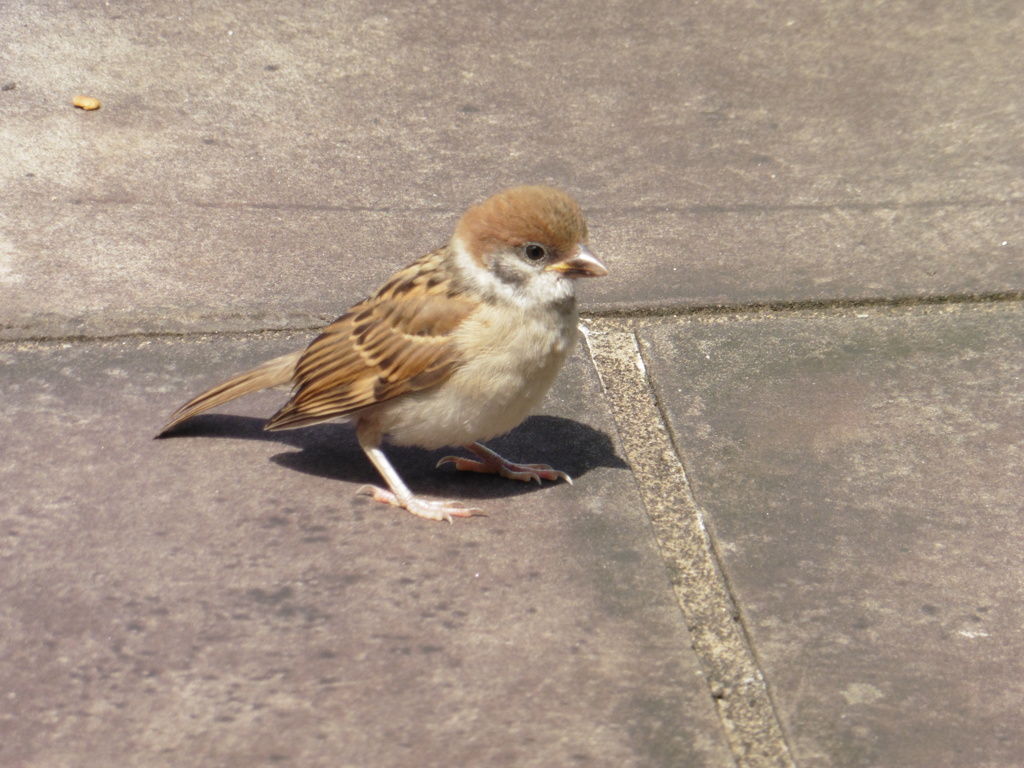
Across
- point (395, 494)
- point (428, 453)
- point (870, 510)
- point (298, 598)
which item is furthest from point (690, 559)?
point (428, 453)

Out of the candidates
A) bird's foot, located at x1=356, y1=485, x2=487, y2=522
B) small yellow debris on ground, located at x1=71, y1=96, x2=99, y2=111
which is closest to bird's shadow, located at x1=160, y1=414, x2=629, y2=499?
bird's foot, located at x1=356, y1=485, x2=487, y2=522

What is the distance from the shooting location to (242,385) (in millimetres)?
3830

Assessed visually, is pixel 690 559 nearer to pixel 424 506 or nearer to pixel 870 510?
pixel 870 510

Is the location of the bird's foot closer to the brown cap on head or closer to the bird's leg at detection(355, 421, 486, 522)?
the bird's leg at detection(355, 421, 486, 522)

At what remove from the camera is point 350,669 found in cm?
296

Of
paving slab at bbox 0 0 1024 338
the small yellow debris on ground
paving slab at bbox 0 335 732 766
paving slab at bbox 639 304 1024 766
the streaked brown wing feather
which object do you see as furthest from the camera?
the small yellow debris on ground

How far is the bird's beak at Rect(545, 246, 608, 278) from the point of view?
377 cm

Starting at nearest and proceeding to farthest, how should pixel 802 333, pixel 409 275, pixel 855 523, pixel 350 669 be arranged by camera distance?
pixel 350 669 → pixel 855 523 → pixel 409 275 → pixel 802 333

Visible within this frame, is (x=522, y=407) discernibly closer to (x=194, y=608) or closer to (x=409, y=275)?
(x=409, y=275)

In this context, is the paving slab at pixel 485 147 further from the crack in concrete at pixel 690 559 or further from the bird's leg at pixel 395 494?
the bird's leg at pixel 395 494

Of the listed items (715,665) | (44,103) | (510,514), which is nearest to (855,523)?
(715,665)

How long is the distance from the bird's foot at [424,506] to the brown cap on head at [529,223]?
0.78 m

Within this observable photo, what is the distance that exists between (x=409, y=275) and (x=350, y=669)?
1.48m

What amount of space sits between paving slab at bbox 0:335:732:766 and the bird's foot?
5cm
